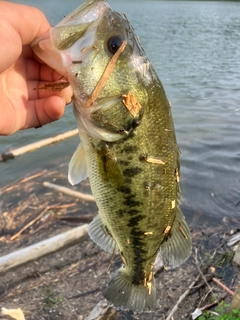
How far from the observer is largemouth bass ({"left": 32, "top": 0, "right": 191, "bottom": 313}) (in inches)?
74.5

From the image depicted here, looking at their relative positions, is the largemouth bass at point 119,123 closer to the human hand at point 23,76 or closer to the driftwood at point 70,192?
the human hand at point 23,76

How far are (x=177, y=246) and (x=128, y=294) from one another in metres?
0.48

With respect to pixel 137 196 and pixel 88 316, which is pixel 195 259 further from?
pixel 137 196

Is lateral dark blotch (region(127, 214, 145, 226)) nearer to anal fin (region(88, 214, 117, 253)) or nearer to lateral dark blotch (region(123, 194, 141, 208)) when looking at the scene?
lateral dark blotch (region(123, 194, 141, 208))

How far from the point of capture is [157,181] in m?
2.15

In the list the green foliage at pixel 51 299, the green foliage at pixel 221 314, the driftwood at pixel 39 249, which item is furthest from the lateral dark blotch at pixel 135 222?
the driftwood at pixel 39 249

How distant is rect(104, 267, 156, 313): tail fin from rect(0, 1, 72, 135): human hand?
1078 millimetres

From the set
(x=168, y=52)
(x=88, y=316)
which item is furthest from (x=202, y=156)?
(x=168, y=52)

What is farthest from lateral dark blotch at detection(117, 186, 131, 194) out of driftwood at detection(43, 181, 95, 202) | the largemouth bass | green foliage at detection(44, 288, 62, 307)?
driftwood at detection(43, 181, 95, 202)

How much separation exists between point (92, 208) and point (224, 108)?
23.1ft

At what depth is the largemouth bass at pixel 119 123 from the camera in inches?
74.5

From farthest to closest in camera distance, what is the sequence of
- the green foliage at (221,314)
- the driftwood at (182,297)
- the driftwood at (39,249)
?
the driftwood at (39,249) → the driftwood at (182,297) → the green foliage at (221,314)

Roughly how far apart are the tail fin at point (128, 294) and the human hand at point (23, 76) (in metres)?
1.08

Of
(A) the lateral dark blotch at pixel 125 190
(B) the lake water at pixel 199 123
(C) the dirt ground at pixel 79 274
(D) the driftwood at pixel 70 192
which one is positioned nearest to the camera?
(A) the lateral dark blotch at pixel 125 190
